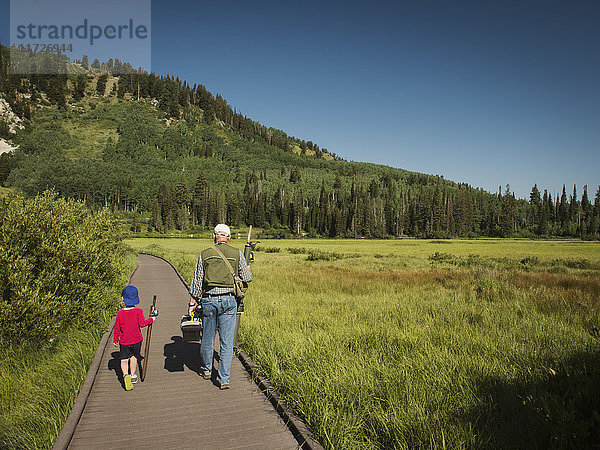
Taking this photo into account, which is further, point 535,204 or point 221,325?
point 535,204

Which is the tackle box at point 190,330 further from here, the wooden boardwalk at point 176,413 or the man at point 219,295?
the wooden boardwalk at point 176,413

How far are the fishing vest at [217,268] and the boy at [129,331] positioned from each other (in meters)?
1.24

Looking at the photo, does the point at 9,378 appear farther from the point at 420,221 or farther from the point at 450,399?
the point at 420,221

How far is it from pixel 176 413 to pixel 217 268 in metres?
2.04

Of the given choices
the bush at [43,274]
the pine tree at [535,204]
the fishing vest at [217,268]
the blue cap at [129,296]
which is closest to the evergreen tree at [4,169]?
the bush at [43,274]

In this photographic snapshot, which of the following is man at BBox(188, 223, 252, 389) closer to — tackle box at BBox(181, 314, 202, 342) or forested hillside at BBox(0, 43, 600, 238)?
tackle box at BBox(181, 314, 202, 342)

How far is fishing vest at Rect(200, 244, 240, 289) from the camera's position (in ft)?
17.1

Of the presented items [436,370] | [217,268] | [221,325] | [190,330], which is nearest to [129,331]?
[190,330]

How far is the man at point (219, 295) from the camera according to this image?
5246 mm

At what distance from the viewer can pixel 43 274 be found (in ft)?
25.1

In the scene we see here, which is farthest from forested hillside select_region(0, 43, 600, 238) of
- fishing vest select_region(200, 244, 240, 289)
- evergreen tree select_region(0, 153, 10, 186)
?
fishing vest select_region(200, 244, 240, 289)

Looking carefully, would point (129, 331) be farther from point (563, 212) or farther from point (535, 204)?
point (535, 204)

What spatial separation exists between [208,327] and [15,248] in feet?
16.0

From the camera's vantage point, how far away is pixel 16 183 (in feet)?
329
